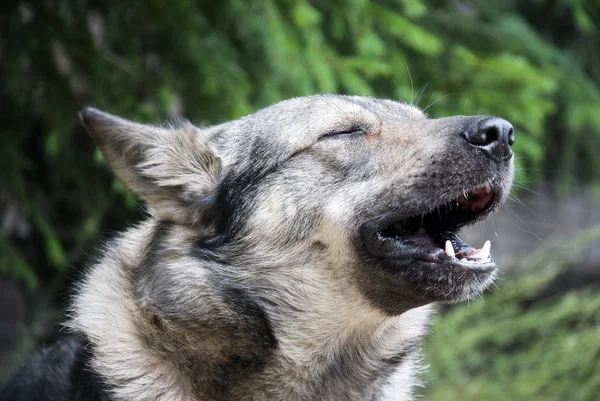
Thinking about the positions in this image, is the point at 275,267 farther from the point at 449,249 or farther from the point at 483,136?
the point at 483,136

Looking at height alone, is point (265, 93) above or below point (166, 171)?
below

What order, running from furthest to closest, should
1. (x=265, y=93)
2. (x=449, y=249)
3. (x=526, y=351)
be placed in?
(x=526, y=351) → (x=265, y=93) → (x=449, y=249)

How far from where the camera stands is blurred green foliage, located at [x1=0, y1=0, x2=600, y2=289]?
4750 millimetres

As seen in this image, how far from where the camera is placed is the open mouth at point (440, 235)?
3.00m

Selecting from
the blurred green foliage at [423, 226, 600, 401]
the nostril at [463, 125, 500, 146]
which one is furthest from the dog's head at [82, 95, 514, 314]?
the blurred green foliage at [423, 226, 600, 401]

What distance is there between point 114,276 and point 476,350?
14.1ft

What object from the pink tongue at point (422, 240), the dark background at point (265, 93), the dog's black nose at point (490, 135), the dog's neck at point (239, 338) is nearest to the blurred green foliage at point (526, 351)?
the dark background at point (265, 93)

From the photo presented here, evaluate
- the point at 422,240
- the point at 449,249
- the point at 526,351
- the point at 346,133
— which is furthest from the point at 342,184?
the point at 526,351

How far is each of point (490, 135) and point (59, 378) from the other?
1949 millimetres

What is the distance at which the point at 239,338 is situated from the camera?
3.13m

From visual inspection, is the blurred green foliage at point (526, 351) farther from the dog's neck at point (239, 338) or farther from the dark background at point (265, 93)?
the dog's neck at point (239, 338)

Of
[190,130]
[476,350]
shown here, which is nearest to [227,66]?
[190,130]

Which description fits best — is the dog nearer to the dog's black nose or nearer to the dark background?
the dog's black nose

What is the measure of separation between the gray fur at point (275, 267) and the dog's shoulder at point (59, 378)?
2.4 inches
